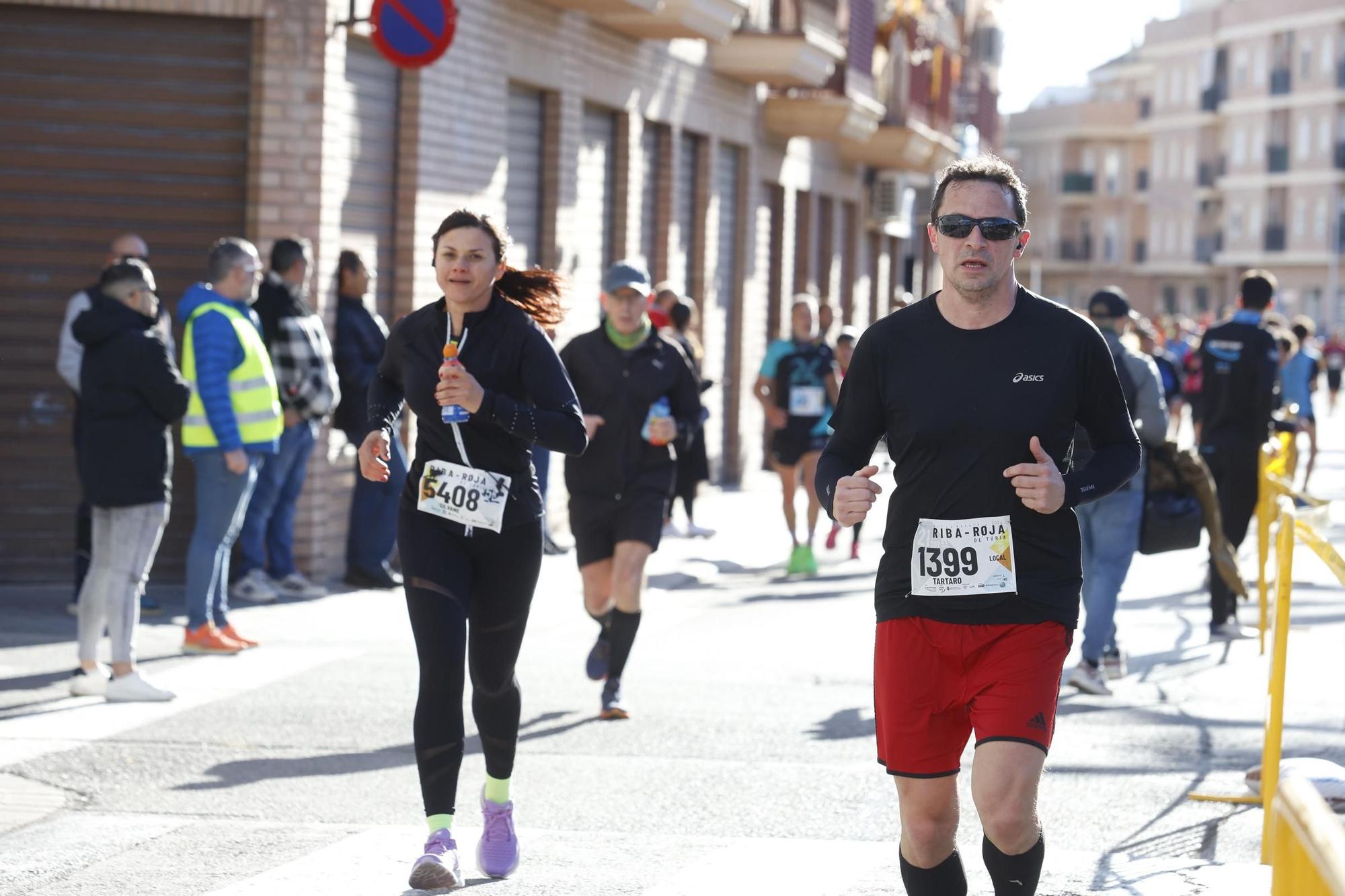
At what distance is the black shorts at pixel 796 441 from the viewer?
16.8 metres

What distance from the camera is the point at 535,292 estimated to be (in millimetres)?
7160

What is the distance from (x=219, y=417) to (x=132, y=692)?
191 centimetres

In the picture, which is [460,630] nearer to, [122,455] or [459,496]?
[459,496]

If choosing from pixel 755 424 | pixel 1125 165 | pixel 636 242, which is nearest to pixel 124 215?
pixel 636 242

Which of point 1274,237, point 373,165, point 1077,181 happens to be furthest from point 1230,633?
point 1077,181

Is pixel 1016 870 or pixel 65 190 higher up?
pixel 65 190

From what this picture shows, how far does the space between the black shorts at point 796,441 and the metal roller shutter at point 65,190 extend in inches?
190

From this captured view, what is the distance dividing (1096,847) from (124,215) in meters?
8.46

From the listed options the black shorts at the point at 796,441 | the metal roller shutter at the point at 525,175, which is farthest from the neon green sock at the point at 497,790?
the metal roller shutter at the point at 525,175

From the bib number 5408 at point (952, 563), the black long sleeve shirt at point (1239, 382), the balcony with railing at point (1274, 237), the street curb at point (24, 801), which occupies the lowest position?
the street curb at point (24, 801)

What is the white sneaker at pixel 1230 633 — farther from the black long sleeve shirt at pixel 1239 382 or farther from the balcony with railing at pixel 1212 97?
the balcony with railing at pixel 1212 97

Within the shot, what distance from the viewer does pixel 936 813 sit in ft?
17.1

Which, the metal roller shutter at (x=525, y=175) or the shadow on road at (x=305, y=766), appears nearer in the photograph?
the shadow on road at (x=305, y=766)

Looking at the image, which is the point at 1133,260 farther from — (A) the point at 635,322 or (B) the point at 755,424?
(A) the point at 635,322
